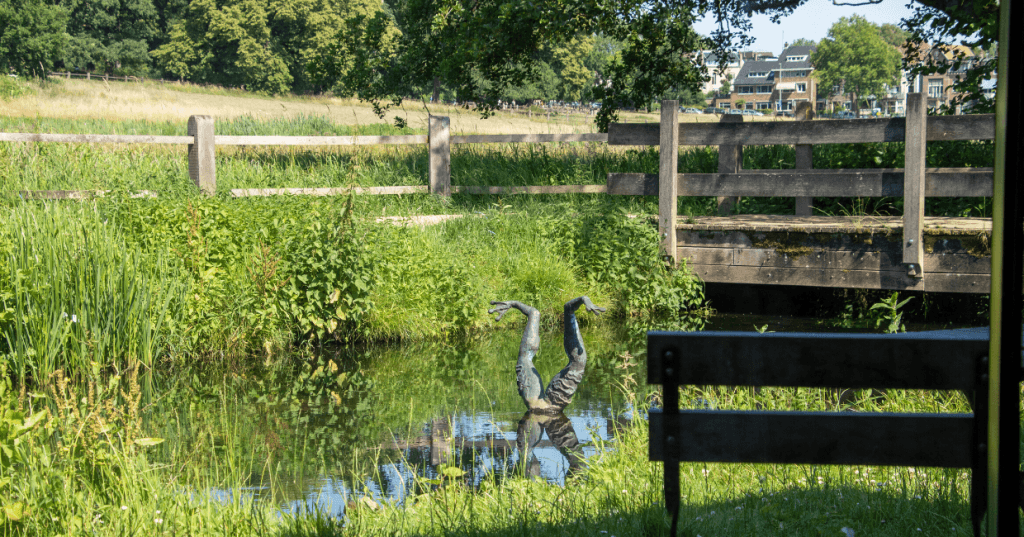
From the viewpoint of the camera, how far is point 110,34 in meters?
59.0

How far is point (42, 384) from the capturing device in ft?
18.5

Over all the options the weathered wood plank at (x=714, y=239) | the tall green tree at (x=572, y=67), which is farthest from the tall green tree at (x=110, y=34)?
the weathered wood plank at (x=714, y=239)

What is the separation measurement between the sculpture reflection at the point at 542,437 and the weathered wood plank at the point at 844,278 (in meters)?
3.63

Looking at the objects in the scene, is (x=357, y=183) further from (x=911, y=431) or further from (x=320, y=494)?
(x=911, y=431)

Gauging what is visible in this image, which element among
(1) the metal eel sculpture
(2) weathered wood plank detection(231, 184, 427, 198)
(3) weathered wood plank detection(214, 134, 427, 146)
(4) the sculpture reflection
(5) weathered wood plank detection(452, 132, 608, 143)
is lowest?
(4) the sculpture reflection

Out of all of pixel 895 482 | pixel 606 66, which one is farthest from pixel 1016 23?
pixel 606 66

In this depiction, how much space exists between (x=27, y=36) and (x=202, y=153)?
43694 mm

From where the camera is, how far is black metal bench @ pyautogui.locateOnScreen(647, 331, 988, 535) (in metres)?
2.01

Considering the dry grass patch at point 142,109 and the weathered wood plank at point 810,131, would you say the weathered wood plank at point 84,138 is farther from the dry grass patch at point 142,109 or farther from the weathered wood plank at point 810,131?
the dry grass patch at point 142,109

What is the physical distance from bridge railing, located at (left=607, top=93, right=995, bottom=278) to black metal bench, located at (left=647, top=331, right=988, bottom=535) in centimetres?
577

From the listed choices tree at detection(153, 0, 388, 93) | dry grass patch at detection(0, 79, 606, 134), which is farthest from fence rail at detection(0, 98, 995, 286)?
tree at detection(153, 0, 388, 93)

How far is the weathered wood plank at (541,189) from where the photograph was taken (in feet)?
32.9

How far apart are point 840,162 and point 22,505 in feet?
31.6

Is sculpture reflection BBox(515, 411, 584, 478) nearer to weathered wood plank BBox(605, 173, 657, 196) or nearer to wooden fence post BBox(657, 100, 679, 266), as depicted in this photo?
wooden fence post BBox(657, 100, 679, 266)
